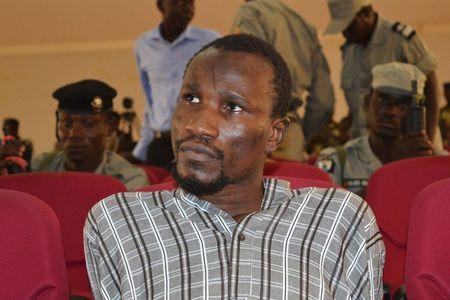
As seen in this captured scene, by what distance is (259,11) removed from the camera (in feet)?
12.9

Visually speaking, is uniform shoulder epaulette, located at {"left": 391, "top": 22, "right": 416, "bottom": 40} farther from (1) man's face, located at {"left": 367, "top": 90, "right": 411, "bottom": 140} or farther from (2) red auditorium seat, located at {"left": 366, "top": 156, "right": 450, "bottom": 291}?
(2) red auditorium seat, located at {"left": 366, "top": 156, "right": 450, "bottom": 291}

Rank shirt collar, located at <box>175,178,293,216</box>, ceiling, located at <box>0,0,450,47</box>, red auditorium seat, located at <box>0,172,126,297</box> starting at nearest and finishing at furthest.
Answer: shirt collar, located at <box>175,178,293,216</box> < red auditorium seat, located at <box>0,172,126,297</box> < ceiling, located at <box>0,0,450,47</box>

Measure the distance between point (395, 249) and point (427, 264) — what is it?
877 mm

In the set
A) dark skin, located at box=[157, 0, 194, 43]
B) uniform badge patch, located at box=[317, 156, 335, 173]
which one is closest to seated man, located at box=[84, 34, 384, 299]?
uniform badge patch, located at box=[317, 156, 335, 173]

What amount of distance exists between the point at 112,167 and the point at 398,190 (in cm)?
134

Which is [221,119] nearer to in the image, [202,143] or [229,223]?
[202,143]

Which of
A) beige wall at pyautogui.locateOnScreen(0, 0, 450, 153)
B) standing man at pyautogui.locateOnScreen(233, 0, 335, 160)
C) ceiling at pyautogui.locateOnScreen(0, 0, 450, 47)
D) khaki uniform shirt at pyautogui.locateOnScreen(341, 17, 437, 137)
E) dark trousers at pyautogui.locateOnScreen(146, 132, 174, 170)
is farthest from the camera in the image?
beige wall at pyautogui.locateOnScreen(0, 0, 450, 153)

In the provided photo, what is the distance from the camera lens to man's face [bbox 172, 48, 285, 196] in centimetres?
153

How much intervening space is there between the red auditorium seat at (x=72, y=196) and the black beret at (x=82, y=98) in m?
0.94

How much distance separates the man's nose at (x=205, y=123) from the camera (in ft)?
4.99

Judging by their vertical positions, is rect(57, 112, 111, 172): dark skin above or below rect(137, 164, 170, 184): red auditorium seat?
above

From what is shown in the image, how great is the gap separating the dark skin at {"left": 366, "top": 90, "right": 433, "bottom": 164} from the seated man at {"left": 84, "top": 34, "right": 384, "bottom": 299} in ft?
5.56

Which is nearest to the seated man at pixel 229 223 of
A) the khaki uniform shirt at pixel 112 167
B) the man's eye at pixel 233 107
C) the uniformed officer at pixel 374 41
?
the man's eye at pixel 233 107

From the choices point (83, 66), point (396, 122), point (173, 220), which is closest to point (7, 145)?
point (396, 122)
